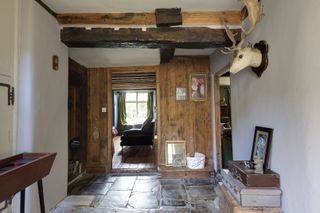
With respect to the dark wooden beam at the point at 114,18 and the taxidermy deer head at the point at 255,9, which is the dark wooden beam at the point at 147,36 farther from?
the taxidermy deer head at the point at 255,9

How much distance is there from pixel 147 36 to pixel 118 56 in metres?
1.51

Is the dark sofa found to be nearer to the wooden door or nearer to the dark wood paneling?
the dark wood paneling

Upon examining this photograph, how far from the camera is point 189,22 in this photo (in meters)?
3.01

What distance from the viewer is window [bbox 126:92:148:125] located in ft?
40.3

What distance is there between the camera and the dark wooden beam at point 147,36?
3.03m

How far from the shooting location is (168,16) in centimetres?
291

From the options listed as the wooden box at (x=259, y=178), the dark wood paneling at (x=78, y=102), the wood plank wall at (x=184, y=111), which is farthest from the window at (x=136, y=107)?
the wooden box at (x=259, y=178)

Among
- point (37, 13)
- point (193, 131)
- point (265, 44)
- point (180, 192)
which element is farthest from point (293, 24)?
point (193, 131)

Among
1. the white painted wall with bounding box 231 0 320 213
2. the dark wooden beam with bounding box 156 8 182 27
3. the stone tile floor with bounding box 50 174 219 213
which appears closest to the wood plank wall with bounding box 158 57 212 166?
the stone tile floor with bounding box 50 174 219 213

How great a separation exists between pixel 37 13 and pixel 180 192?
9.92ft

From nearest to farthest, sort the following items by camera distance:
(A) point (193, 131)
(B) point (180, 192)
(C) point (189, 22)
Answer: (C) point (189, 22), (B) point (180, 192), (A) point (193, 131)

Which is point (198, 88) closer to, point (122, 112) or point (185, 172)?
point (185, 172)

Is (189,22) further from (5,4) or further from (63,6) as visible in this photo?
(5,4)

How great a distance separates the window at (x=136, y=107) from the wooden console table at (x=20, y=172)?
10.1 metres
